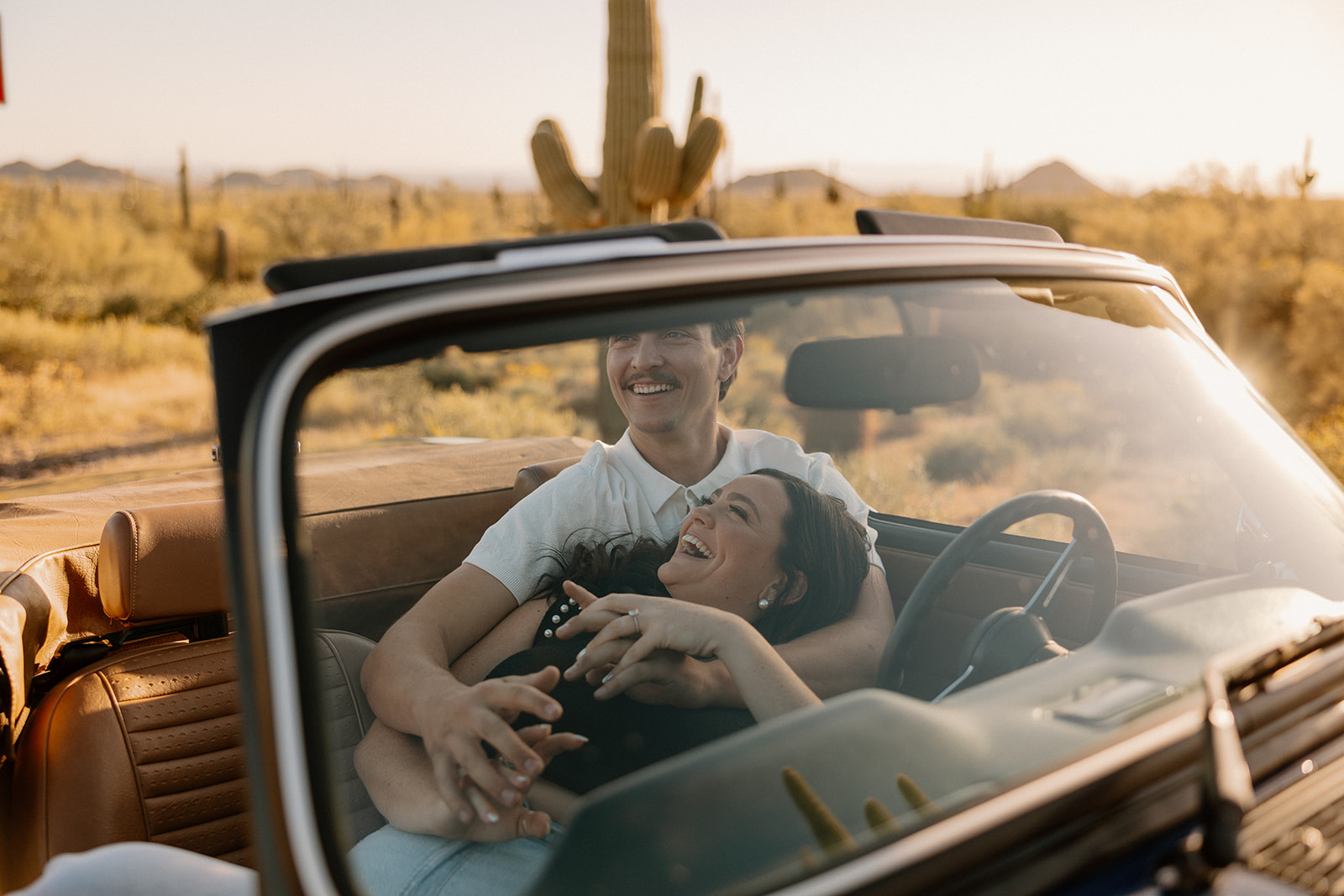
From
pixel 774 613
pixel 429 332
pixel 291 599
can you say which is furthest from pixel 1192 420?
pixel 291 599

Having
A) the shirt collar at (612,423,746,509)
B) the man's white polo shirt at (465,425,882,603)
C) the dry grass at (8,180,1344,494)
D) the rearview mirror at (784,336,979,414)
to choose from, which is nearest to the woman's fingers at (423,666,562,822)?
the man's white polo shirt at (465,425,882,603)

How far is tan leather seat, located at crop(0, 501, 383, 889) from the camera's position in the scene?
6.85 ft

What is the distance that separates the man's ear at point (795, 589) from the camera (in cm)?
180

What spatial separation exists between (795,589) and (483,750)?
0.67 meters

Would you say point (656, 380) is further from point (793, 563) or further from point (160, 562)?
point (160, 562)

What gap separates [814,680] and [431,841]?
2.10 feet

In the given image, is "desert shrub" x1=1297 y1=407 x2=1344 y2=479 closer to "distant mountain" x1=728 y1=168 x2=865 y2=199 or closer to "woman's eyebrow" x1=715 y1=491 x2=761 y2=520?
"woman's eyebrow" x1=715 y1=491 x2=761 y2=520

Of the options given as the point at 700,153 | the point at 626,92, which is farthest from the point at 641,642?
the point at 626,92

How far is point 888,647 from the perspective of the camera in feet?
5.74

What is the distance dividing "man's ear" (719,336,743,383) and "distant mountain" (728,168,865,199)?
A: 32.4m

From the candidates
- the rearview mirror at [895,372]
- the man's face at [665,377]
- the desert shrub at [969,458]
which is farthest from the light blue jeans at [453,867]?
the desert shrub at [969,458]

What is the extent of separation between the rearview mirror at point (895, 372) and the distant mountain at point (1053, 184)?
41326 millimetres

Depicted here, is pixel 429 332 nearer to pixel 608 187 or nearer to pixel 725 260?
pixel 725 260

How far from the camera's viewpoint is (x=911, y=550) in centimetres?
265
